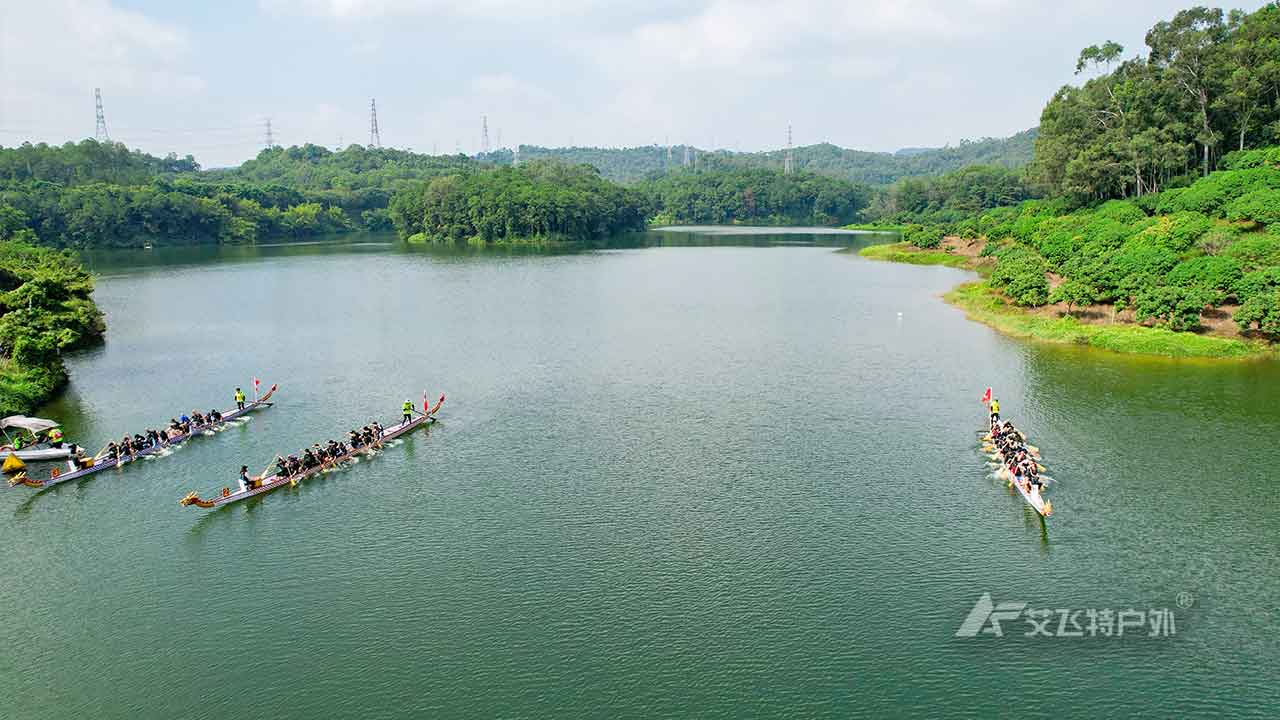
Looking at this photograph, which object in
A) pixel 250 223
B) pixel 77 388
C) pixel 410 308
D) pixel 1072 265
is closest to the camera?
pixel 77 388

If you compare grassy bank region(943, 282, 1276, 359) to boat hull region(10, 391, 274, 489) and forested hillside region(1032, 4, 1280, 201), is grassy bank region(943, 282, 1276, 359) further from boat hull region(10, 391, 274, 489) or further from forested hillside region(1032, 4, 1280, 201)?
boat hull region(10, 391, 274, 489)

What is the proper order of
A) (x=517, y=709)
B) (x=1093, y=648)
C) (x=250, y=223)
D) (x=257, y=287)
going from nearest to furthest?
(x=517, y=709)
(x=1093, y=648)
(x=257, y=287)
(x=250, y=223)

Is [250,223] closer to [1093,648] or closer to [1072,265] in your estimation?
[1072,265]

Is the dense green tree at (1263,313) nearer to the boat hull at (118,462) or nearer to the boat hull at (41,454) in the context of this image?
the boat hull at (118,462)

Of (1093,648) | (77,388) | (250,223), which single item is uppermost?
(250,223)

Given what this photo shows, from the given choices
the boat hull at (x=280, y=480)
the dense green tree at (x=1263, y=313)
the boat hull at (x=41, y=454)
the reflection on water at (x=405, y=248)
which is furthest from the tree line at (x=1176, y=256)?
the reflection on water at (x=405, y=248)

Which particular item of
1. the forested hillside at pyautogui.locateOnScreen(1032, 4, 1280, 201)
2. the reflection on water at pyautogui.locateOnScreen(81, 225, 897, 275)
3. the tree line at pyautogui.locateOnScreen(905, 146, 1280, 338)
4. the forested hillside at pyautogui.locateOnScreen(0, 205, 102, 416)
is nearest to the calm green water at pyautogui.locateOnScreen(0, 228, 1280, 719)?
the forested hillside at pyautogui.locateOnScreen(0, 205, 102, 416)

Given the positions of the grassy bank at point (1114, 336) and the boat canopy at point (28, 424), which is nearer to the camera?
the boat canopy at point (28, 424)

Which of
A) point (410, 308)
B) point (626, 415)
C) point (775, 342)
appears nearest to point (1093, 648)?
point (626, 415)
